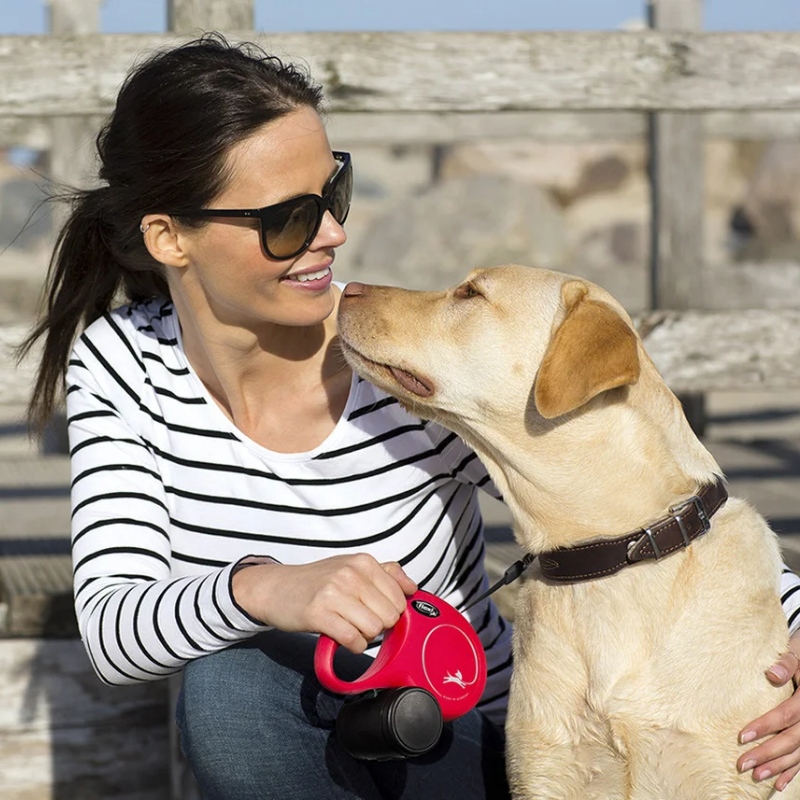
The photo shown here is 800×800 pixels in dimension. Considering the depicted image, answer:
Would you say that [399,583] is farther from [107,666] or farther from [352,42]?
[352,42]

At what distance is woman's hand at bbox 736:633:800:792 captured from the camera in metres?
1.98

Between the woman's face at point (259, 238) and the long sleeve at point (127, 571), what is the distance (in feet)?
1.16

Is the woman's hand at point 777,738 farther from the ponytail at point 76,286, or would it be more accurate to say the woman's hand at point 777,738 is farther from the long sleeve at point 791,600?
the ponytail at point 76,286

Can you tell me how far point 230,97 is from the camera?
2334 millimetres

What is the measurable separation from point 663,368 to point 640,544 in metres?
1.30

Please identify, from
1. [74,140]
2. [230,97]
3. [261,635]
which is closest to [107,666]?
[261,635]

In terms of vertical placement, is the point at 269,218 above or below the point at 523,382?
above

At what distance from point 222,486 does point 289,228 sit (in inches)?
21.0

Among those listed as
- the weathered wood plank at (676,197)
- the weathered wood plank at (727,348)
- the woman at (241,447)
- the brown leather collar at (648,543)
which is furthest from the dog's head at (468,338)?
the weathered wood plank at (676,197)

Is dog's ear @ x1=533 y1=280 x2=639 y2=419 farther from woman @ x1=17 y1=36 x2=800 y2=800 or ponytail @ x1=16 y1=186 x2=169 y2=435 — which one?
ponytail @ x1=16 y1=186 x2=169 y2=435

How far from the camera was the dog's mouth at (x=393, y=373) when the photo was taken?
228 centimetres

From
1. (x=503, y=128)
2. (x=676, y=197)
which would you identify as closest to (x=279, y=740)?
(x=676, y=197)

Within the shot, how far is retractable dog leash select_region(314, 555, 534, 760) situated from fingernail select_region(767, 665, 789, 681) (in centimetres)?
49

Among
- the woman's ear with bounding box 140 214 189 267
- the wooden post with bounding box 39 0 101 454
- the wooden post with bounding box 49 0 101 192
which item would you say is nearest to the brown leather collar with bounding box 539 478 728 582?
the woman's ear with bounding box 140 214 189 267
